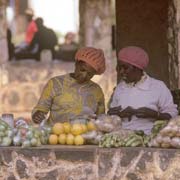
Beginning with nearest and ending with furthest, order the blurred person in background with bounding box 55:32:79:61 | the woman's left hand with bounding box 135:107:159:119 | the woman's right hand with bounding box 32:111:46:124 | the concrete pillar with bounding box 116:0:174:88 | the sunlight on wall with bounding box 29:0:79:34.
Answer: the woman's left hand with bounding box 135:107:159:119 < the woman's right hand with bounding box 32:111:46:124 < the concrete pillar with bounding box 116:0:174:88 < the blurred person in background with bounding box 55:32:79:61 < the sunlight on wall with bounding box 29:0:79:34

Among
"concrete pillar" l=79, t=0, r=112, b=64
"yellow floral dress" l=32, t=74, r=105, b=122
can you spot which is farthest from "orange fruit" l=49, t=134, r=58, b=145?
"concrete pillar" l=79, t=0, r=112, b=64

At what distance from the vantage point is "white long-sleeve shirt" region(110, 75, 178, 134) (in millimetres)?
7883

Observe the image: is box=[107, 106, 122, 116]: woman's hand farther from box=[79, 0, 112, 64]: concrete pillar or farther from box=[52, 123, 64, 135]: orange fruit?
box=[79, 0, 112, 64]: concrete pillar

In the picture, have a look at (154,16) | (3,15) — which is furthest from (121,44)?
(3,15)

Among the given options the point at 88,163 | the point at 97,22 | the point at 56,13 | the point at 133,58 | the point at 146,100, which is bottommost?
the point at 56,13

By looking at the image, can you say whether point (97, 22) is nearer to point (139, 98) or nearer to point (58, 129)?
point (139, 98)

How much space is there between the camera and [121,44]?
1006cm

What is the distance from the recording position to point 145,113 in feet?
25.5

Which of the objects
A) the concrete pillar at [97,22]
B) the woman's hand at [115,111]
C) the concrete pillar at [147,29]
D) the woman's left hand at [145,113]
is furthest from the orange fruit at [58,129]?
the concrete pillar at [97,22]

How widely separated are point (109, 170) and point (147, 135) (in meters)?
0.51

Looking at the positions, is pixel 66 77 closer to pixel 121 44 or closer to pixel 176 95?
pixel 176 95

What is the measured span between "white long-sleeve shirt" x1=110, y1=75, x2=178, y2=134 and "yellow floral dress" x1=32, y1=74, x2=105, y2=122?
1.38 feet

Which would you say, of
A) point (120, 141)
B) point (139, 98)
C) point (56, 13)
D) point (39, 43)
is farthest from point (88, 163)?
point (56, 13)

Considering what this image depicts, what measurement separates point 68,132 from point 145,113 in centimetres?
63
